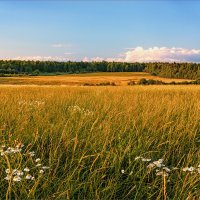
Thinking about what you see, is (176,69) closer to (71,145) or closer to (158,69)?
(158,69)

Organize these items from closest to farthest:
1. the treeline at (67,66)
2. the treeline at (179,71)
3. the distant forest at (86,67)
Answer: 1. the treeline at (179,71)
2. the distant forest at (86,67)
3. the treeline at (67,66)

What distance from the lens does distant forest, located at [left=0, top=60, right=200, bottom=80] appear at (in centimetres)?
8969

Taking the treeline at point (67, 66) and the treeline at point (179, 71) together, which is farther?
the treeline at point (67, 66)

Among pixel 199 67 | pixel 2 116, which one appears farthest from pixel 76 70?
pixel 2 116

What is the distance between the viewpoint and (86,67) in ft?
356

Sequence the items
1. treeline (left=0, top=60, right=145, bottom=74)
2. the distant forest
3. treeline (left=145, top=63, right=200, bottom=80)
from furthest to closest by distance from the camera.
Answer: treeline (left=0, top=60, right=145, bottom=74) < the distant forest < treeline (left=145, top=63, right=200, bottom=80)

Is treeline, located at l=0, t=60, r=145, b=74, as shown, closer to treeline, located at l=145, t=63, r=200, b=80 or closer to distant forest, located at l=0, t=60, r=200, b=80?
distant forest, located at l=0, t=60, r=200, b=80

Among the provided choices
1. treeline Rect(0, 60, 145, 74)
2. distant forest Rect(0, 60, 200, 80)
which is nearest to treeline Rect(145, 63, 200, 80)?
distant forest Rect(0, 60, 200, 80)

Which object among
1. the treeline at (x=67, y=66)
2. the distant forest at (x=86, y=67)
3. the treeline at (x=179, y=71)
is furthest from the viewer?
the treeline at (x=67, y=66)

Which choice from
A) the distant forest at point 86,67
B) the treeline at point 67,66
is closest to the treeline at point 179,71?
the distant forest at point 86,67

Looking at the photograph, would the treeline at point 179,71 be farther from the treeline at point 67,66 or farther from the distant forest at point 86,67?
the treeline at point 67,66

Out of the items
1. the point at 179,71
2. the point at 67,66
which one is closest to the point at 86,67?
the point at 67,66

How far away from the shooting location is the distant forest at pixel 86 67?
294 feet

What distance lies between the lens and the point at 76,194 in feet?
9.66
